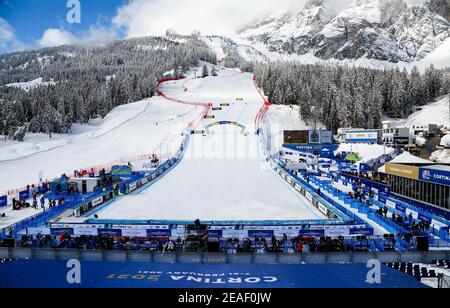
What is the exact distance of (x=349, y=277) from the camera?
396cm

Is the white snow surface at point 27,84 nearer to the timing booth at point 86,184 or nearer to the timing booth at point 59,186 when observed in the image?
the timing booth at point 59,186

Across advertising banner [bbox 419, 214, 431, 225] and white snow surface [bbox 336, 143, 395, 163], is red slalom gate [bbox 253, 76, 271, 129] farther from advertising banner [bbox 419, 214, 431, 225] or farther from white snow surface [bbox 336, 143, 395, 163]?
advertising banner [bbox 419, 214, 431, 225]

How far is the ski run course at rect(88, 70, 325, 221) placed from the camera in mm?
16625

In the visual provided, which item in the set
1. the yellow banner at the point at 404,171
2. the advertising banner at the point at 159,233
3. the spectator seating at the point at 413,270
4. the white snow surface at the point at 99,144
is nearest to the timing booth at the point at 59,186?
the white snow surface at the point at 99,144

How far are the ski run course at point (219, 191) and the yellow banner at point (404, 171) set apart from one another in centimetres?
552

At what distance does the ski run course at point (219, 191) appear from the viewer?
655 inches

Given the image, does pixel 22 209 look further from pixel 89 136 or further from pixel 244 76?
pixel 244 76

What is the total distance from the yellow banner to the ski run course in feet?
18.1

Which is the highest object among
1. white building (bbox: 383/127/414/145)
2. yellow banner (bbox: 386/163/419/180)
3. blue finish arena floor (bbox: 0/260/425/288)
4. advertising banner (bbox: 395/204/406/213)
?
white building (bbox: 383/127/414/145)

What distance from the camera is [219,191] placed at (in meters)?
21.9

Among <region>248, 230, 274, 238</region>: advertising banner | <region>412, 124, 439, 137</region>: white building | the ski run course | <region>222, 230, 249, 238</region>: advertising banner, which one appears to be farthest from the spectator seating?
<region>412, 124, 439, 137</region>: white building

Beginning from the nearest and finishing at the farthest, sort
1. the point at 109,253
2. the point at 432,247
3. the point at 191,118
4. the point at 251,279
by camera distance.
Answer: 1. the point at 251,279
2. the point at 109,253
3. the point at 432,247
4. the point at 191,118
